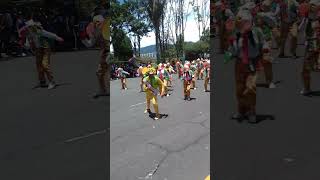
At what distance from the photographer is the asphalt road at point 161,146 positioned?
21.4 feet

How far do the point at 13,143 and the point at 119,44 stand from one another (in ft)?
5.20

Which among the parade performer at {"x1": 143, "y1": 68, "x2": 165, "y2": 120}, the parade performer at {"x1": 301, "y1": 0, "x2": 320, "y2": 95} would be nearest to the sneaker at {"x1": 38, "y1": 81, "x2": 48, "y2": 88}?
the parade performer at {"x1": 301, "y1": 0, "x2": 320, "y2": 95}

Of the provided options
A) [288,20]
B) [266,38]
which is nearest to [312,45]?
[288,20]

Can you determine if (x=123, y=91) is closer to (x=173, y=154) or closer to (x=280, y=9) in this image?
(x=173, y=154)

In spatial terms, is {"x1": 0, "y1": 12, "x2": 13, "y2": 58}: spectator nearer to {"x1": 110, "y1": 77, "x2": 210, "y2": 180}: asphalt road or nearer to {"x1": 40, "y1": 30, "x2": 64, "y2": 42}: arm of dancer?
{"x1": 40, "y1": 30, "x2": 64, "y2": 42}: arm of dancer

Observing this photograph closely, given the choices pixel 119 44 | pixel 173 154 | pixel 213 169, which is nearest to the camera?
pixel 213 169

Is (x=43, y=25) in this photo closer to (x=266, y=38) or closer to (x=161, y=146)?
(x=266, y=38)

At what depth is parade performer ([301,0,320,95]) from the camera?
422 cm

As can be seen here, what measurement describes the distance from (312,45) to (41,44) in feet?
8.09

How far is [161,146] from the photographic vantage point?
732cm

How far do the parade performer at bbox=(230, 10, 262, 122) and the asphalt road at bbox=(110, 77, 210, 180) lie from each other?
6.64 feet


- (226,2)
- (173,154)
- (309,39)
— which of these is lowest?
(173,154)

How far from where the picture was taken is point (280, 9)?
4273 mm

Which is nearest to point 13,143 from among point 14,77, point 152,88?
point 14,77
